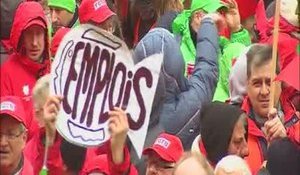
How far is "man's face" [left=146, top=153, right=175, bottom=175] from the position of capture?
6588 mm

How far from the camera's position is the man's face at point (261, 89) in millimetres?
6781

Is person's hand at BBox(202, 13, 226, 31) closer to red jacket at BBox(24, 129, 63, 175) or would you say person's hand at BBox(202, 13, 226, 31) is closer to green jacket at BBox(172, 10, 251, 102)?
green jacket at BBox(172, 10, 251, 102)

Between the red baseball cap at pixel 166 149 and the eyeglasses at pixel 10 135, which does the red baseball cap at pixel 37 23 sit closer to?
the red baseball cap at pixel 166 149

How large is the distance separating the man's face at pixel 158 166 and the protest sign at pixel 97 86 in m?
A: 0.71

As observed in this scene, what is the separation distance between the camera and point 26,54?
7.16 m

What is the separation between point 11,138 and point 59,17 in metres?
2.90

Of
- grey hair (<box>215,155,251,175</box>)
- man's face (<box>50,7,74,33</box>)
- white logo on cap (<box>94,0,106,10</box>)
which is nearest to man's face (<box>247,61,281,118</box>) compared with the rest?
grey hair (<box>215,155,251,175</box>)

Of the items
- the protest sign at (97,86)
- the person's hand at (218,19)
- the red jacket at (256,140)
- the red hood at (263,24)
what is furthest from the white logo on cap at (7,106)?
the red hood at (263,24)

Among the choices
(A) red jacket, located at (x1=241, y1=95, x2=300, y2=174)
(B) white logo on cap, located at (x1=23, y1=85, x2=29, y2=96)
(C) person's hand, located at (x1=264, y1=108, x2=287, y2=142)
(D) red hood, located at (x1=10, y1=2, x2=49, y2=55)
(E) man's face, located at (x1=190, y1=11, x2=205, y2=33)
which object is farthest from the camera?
(E) man's face, located at (x1=190, y1=11, x2=205, y2=33)

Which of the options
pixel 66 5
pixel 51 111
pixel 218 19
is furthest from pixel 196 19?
pixel 51 111

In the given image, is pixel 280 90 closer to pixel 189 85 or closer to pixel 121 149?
pixel 189 85

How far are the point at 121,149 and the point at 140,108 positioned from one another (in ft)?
0.67

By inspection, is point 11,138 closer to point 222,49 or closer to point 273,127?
point 273,127

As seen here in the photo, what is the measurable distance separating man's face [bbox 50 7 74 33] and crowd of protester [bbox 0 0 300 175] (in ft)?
1.43
